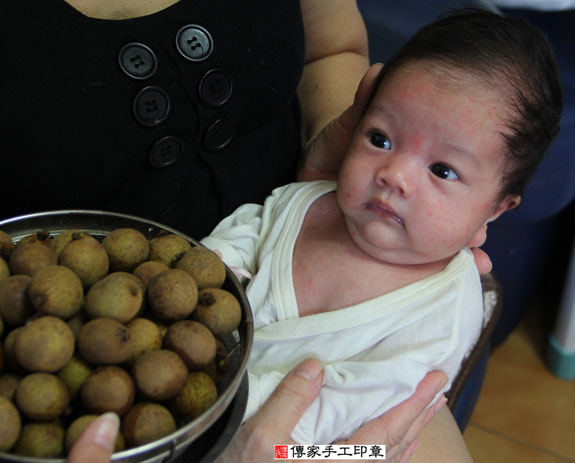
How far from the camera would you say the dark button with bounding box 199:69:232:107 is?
673 mm

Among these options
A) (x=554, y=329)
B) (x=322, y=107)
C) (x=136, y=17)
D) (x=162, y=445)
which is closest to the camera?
(x=162, y=445)

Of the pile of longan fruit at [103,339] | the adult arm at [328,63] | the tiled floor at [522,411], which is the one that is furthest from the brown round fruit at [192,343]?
the tiled floor at [522,411]

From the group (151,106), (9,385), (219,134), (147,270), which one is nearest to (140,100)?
(151,106)

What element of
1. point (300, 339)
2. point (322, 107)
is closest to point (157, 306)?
point (300, 339)

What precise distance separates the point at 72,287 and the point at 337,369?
0.32 metres

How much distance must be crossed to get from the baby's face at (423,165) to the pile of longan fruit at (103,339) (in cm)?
24

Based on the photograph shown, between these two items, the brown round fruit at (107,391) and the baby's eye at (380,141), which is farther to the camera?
the baby's eye at (380,141)

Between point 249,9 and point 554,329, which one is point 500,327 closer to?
point 554,329

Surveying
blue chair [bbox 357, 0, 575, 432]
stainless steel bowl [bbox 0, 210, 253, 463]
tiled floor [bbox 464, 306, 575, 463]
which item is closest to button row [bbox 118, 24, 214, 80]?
stainless steel bowl [bbox 0, 210, 253, 463]

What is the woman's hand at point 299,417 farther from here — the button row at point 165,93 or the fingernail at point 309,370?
the button row at point 165,93

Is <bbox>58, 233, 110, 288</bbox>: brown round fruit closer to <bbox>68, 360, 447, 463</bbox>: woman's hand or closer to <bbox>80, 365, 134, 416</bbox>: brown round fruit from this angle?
<bbox>80, 365, 134, 416</bbox>: brown round fruit

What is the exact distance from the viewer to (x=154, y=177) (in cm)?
70

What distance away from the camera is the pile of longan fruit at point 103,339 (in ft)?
1.27

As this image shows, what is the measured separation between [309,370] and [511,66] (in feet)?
1.26
